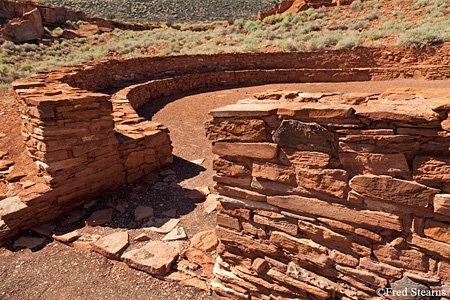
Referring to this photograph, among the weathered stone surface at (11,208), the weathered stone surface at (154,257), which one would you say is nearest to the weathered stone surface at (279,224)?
the weathered stone surface at (154,257)

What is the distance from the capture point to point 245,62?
14.0 m

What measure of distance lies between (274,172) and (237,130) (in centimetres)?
45

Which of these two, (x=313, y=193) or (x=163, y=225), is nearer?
(x=313, y=193)

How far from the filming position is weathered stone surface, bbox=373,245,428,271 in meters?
1.97

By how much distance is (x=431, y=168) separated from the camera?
1.83 meters

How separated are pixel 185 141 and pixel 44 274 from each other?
13.7ft

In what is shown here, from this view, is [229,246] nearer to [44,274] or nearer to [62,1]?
[44,274]

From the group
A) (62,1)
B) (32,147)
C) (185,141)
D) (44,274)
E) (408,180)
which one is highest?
(62,1)

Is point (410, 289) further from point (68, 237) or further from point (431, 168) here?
point (68, 237)

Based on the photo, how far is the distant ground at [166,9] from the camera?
40688 mm

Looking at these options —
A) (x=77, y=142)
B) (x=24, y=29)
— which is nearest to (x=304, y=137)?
(x=77, y=142)

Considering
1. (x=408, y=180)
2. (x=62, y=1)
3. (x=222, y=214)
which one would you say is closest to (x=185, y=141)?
(x=222, y=214)

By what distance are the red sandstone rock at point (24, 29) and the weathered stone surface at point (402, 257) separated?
23.6m

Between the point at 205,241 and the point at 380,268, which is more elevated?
the point at 380,268
